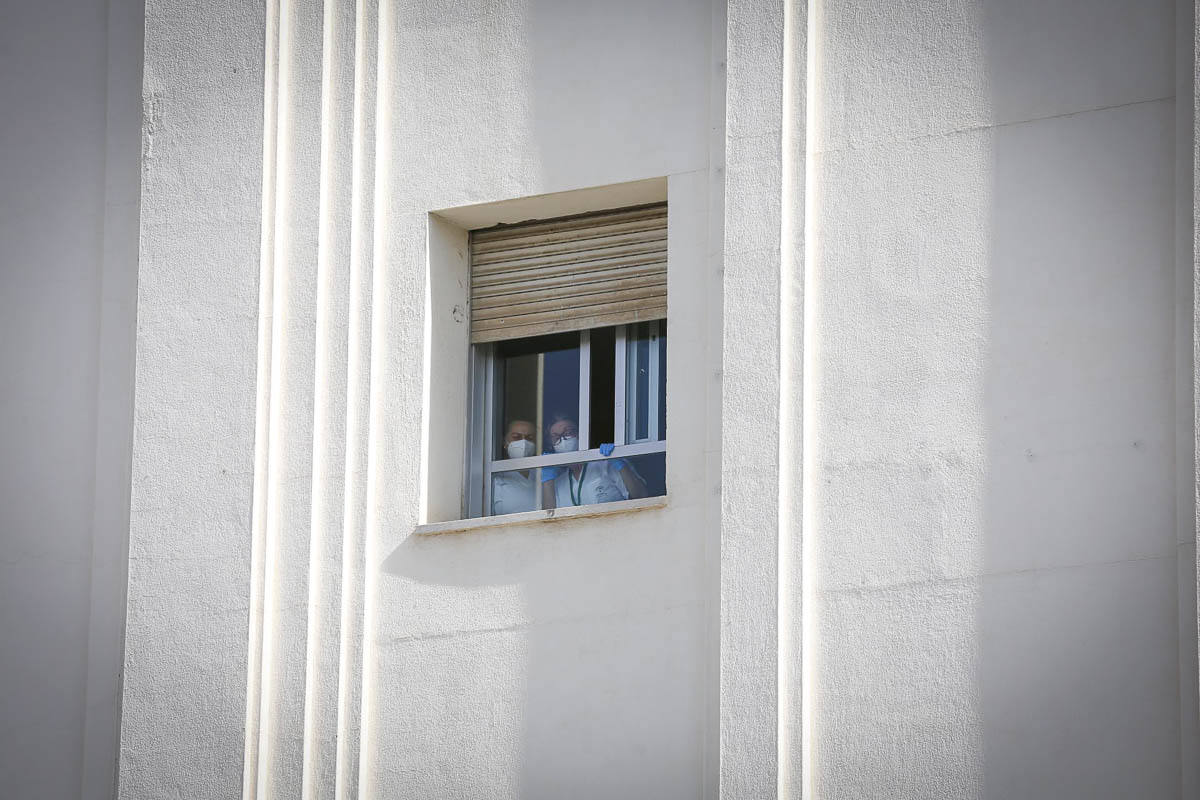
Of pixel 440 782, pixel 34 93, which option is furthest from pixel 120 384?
pixel 440 782

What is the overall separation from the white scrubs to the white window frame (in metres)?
0.05

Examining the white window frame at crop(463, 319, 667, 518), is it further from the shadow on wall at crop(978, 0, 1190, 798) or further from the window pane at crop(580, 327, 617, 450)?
the shadow on wall at crop(978, 0, 1190, 798)

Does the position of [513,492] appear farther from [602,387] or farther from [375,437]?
[375,437]

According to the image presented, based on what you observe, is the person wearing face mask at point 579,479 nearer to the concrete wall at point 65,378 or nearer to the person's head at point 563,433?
the person's head at point 563,433

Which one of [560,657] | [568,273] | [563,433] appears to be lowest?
[560,657]

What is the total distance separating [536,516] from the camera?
32.6 ft

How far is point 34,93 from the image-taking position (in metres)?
11.5

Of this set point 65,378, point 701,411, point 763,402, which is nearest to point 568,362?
point 701,411

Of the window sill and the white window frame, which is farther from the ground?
the white window frame

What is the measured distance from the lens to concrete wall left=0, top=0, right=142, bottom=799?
10.6 meters

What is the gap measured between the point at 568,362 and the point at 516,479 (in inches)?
27.0

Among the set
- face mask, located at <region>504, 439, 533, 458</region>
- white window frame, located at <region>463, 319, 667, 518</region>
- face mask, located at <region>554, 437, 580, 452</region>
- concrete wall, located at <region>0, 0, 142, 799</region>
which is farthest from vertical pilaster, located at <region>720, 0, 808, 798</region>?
concrete wall, located at <region>0, 0, 142, 799</region>

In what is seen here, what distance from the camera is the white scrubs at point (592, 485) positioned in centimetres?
1042

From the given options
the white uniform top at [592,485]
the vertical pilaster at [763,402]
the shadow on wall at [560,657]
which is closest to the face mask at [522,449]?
the white uniform top at [592,485]
